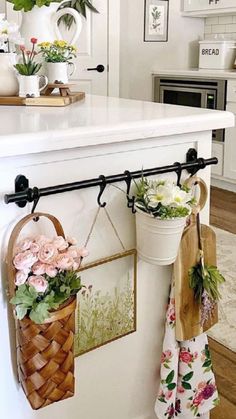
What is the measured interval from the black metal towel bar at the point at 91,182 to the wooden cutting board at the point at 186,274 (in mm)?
53

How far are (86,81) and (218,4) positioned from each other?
4.72 feet

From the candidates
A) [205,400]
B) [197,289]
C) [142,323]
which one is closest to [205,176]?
[197,289]

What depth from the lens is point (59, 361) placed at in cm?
104

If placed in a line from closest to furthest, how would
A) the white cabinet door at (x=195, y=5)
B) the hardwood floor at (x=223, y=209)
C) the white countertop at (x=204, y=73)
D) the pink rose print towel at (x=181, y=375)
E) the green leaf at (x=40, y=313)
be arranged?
1. the green leaf at (x=40, y=313)
2. the pink rose print towel at (x=181, y=375)
3. the hardwood floor at (x=223, y=209)
4. the white countertop at (x=204, y=73)
5. the white cabinet door at (x=195, y=5)

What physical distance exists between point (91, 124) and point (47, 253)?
0.31 metres

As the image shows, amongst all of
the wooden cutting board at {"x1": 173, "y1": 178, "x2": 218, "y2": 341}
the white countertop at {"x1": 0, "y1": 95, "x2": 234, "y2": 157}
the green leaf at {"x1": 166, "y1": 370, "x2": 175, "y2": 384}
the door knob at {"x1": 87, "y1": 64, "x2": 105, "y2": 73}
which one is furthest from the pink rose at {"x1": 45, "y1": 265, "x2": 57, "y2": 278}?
the door knob at {"x1": 87, "y1": 64, "x2": 105, "y2": 73}

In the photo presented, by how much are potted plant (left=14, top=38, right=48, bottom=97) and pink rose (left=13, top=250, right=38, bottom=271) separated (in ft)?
2.04

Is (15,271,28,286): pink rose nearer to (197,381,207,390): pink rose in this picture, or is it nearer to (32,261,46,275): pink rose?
(32,261,46,275): pink rose

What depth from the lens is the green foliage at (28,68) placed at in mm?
1429

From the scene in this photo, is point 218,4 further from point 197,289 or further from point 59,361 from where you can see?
point 59,361

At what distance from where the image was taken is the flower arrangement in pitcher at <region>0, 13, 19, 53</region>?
154 centimetres

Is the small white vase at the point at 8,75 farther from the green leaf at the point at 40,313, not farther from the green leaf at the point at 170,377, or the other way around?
the green leaf at the point at 170,377

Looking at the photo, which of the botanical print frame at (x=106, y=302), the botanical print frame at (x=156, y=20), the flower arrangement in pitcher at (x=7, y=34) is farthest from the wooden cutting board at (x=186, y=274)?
the botanical print frame at (x=156, y=20)

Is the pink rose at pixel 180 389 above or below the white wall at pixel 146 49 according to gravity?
below
